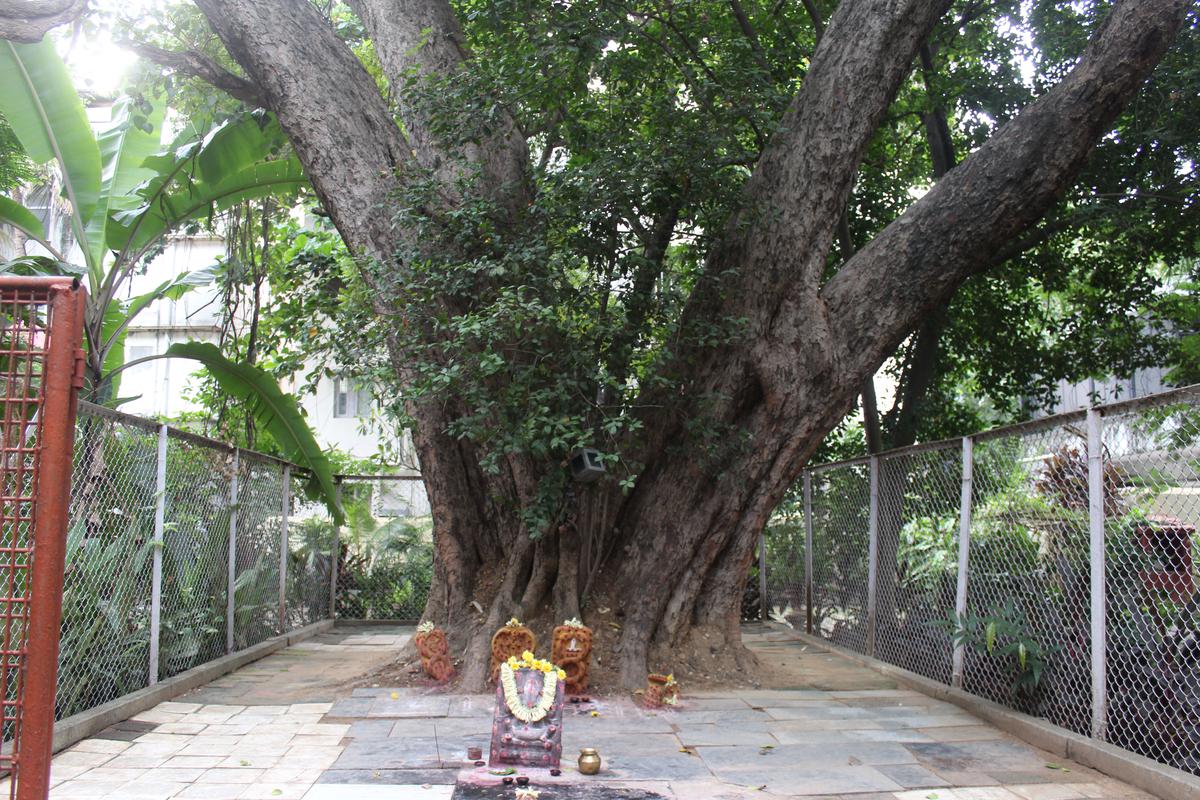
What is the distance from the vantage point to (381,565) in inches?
492

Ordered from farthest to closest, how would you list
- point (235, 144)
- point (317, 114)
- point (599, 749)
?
1. point (235, 144)
2. point (317, 114)
3. point (599, 749)

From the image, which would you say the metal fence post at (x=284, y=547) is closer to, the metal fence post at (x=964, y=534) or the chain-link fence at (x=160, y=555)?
the chain-link fence at (x=160, y=555)

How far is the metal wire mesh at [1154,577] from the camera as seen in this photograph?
4.95 m

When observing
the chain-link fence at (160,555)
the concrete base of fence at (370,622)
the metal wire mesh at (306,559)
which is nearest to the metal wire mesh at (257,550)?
the chain-link fence at (160,555)

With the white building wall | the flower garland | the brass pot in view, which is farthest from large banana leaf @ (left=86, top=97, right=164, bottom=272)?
the white building wall

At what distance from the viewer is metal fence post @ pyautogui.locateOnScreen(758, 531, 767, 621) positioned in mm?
12383

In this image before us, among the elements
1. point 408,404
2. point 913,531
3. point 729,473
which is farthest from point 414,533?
point 913,531

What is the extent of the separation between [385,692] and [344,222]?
3907mm

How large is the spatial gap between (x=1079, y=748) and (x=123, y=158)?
376 inches

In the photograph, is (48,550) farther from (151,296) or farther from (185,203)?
(151,296)

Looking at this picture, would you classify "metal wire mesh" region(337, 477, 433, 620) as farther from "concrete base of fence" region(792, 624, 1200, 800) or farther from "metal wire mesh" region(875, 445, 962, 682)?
"concrete base of fence" region(792, 624, 1200, 800)

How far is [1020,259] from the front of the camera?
10.9 meters

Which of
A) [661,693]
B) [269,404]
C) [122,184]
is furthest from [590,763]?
[122,184]

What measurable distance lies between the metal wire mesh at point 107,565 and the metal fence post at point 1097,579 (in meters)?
6.00
